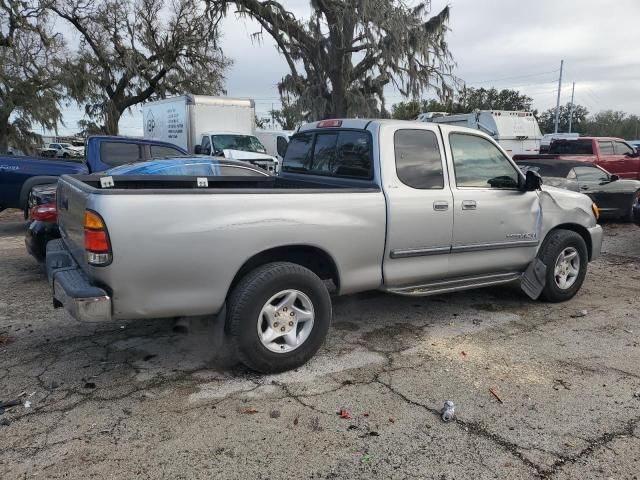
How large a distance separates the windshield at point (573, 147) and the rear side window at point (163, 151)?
34.3ft

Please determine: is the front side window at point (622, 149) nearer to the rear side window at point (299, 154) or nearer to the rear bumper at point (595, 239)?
the rear bumper at point (595, 239)

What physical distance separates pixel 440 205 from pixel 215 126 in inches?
584

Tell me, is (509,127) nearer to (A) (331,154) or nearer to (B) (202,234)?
(A) (331,154)

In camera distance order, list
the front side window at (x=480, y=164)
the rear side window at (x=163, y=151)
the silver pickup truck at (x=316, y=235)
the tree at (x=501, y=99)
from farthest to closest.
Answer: the tree at (x=501, y=99) → the rear side window at (x=163, y=151) → the front side window at (x=480, y=164) → the silver pickup truck at (x=316, y=235)

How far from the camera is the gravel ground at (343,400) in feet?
9.29

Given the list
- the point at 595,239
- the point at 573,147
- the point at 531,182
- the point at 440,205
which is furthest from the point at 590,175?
the point at 440,205

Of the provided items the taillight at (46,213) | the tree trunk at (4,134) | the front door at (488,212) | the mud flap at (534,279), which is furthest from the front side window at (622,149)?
the tree trunk at (4,134)

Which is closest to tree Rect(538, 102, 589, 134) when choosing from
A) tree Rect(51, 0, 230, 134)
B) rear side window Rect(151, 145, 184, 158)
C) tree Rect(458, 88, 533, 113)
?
tree Rect(458, 88, 533, 113)

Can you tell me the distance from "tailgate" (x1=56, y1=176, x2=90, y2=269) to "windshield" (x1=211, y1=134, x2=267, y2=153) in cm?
1304

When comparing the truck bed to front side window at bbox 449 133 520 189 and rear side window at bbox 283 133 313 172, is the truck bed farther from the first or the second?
rear side window at bbox 283 133 313 172

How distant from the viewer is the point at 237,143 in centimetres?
1766

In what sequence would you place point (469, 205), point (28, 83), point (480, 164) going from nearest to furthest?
point (469, 205) → point (480, 164) → point (28, 83)

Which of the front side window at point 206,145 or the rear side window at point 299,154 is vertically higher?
the front side window at point 206,145

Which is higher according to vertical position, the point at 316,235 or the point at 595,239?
the point at 316,235
